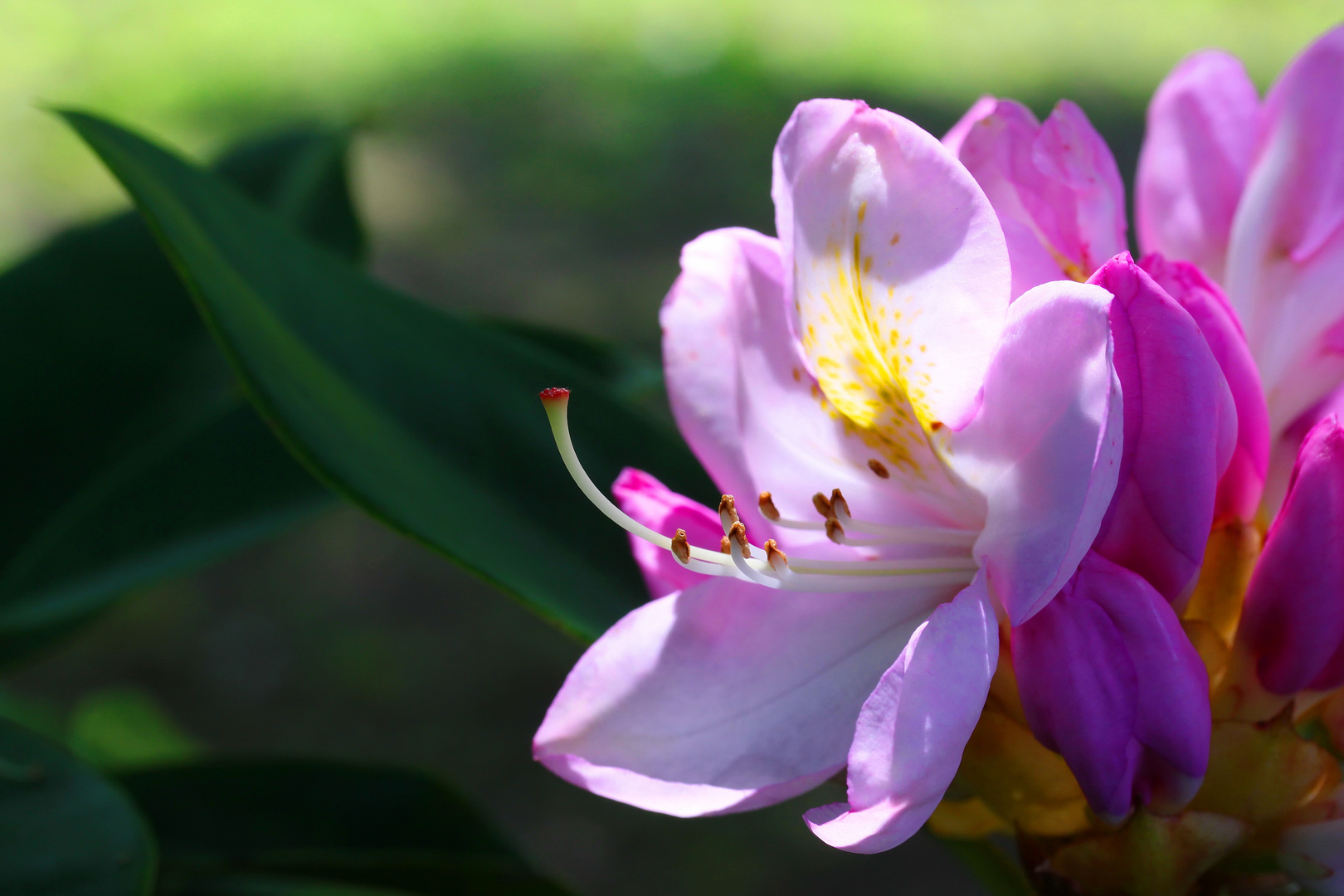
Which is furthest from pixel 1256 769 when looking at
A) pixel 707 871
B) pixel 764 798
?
pixel 707 871

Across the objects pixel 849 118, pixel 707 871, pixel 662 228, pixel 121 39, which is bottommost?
pixel 707 871

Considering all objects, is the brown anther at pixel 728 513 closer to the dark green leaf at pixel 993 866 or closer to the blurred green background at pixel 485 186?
the dark green leaf at pixel 993 866

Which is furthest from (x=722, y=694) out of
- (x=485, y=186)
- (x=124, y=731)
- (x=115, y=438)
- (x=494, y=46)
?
(x=494, y=46)

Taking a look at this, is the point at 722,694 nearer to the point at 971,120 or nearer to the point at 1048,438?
the point at 1048,438

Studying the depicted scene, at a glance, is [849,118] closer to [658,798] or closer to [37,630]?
[658,798]

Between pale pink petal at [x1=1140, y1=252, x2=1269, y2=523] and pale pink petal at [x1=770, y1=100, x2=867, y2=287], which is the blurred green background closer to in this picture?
pale pink petal at [x1=770, y1=100, x2=867, y2=287]

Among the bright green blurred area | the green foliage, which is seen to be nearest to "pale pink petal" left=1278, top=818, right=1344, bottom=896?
the green foliage
